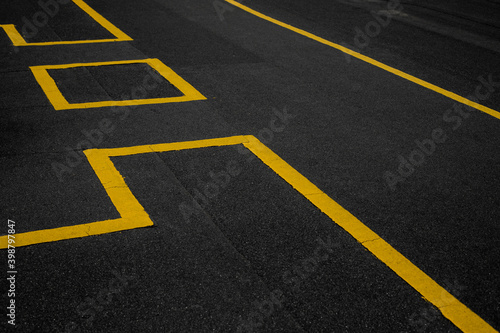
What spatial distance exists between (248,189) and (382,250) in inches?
48.5

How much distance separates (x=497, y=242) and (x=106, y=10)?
8.47m

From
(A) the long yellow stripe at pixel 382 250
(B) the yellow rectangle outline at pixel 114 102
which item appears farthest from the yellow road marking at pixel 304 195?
(B) the yellow rectangle outline at pixel 114 102

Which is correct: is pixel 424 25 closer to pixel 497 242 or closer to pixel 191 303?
pixel 497 242

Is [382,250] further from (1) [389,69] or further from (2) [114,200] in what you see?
(1) [389,69]

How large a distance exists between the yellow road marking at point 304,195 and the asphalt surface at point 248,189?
0.22 feet

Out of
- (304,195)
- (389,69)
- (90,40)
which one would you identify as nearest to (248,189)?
(304,195)

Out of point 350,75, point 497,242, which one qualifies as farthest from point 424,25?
point 497,242

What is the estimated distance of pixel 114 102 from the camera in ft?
18.5

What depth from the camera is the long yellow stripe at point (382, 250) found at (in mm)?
3055

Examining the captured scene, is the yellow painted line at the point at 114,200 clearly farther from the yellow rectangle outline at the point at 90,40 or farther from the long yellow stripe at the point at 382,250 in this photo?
the yellow rectangle outline at the point at 90,40

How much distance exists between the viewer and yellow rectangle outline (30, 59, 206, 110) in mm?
5562

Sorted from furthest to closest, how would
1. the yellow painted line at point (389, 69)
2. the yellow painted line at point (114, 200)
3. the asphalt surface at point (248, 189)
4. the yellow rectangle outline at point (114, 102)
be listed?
1. the yellow painted line at point (389, 69)
2. the yellow rectangle outline at point (114, 102)
3. the yellow painted line at point (114, 200)
4. the asphalt surface at point (248, 189)

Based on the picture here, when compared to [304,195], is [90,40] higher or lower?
lower

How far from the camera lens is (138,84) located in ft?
20.4
